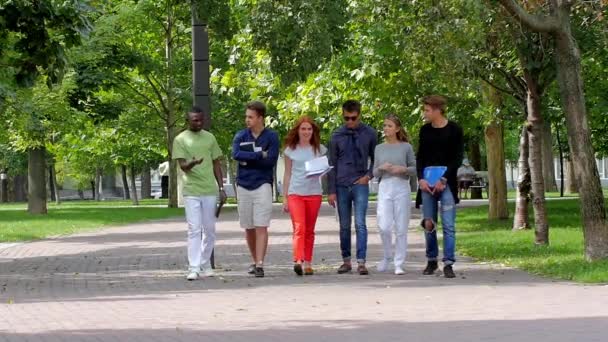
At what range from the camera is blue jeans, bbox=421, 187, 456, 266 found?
13852mm

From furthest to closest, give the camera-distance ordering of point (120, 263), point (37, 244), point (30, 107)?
point (30, 107), point (37, 244), point (120, 263)

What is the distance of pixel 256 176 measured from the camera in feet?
47.6

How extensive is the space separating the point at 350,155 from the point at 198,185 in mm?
1656

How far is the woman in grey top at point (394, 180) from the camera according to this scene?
14445mm

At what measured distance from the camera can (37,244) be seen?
23812 millimetres

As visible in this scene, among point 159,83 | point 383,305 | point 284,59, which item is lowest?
point 383,305

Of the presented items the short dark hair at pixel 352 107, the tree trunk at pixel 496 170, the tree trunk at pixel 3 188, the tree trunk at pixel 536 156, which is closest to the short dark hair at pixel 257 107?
the short dark hair at pixel 352 107

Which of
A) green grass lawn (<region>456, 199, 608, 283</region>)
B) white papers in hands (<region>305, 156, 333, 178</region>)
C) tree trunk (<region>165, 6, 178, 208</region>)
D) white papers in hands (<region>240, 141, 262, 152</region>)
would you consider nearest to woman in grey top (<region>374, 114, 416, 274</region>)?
white papers in hands (<region>305, 156, 333, 178</region>)

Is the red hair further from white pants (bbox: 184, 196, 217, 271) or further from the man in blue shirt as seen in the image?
white pants (bbox: 184, 196, 217, 271)

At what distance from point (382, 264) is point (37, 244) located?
10584mm

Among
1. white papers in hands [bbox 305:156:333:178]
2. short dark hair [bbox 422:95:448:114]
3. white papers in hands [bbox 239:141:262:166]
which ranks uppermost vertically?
short dark hair [bbox 422:95:448:114]

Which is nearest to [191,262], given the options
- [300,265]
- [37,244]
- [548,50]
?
[300,265]

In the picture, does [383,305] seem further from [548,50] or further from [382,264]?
[548,50]

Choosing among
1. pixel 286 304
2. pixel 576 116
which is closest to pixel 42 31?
pixel 286 304
